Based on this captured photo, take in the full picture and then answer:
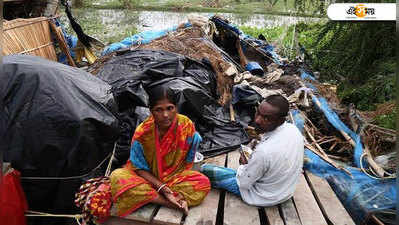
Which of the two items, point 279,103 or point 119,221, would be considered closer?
point 279,103

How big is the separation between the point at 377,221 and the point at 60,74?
295cm

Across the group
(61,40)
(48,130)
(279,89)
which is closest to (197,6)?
(61,40)

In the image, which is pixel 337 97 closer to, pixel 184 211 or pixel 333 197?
pixel 333 197

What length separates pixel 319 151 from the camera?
10.2ft

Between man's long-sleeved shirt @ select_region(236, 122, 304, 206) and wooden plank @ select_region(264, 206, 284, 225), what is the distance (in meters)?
0.07

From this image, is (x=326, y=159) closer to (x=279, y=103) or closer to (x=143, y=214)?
(x=279, y=103)

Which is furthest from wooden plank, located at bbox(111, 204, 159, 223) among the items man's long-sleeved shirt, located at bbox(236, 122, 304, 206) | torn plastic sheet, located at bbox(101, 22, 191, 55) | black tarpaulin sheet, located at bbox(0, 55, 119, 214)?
torn plastic sheet, located at bbox(101, 22, 191, 55)

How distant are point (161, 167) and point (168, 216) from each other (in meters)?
0.37

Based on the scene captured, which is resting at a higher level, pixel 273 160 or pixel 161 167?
pixel 273 160

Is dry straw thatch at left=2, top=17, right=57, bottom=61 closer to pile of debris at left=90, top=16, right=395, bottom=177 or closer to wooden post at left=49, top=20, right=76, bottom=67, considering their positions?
wooden post at left=49, top=20, right=76, bottom=67

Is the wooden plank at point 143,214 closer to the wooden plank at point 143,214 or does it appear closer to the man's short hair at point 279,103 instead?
the wooden plank at point 143,214

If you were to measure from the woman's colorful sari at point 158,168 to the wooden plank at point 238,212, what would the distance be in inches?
9.0

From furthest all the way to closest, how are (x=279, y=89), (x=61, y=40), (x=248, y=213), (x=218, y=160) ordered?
1. (x=61, y=40)
2. (x=279, y=89)
3. (x=218, y=160)
4. (x=248, y=213)

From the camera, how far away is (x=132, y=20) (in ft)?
47.2
